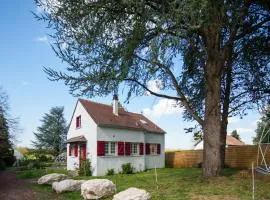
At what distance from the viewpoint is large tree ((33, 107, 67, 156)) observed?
6762cm

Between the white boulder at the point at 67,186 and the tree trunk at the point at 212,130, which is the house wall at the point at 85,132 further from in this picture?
the tree trunk at the point at 212,130

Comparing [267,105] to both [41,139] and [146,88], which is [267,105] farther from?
[41,139]

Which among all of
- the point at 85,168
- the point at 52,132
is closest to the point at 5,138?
the point at 85,168

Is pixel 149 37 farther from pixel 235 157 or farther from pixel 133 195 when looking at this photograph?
pixel 235 157

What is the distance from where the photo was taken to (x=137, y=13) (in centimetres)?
1490

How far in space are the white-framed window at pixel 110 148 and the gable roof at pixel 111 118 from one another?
57.3 inches

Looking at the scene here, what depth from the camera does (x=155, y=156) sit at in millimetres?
37312

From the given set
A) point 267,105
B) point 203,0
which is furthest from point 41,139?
point 203,0

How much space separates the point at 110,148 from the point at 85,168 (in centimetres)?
266

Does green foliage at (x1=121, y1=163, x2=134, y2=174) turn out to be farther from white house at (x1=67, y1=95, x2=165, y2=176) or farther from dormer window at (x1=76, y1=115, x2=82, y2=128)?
Result: dormer window at (x1=76, y1=115, x2=82, y2=128)

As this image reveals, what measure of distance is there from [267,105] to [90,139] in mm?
13151

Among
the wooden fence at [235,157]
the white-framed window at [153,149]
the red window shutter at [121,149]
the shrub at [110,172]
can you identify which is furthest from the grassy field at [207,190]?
the white-framed window at [153,149]

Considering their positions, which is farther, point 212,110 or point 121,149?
point 121,149

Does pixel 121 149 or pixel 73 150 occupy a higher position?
pixel 121 149
